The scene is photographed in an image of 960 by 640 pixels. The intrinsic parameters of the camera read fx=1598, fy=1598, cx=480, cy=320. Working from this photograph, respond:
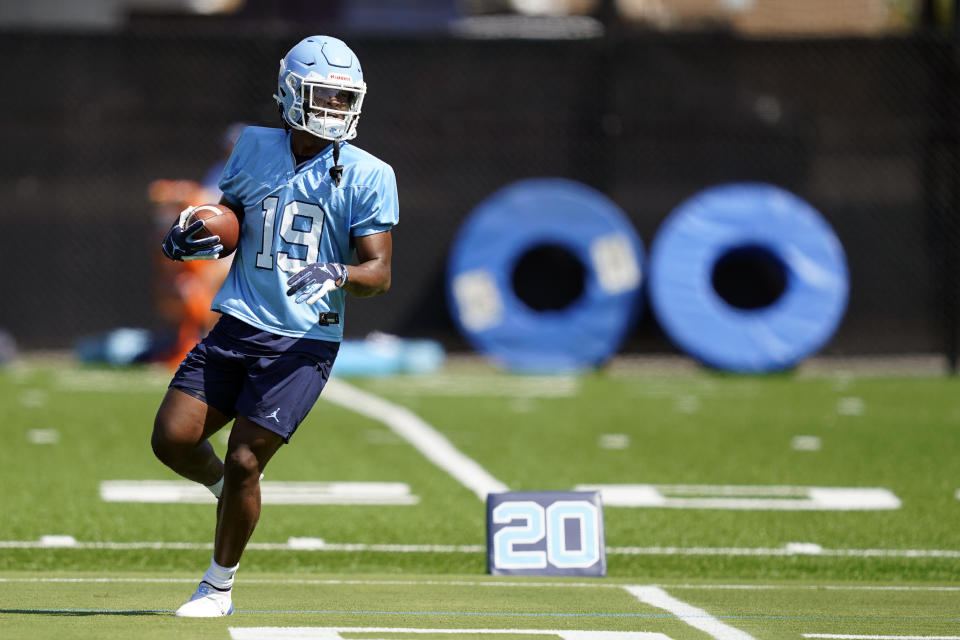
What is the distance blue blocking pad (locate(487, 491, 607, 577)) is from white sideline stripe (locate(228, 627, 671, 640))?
1.14 m

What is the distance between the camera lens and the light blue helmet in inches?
190

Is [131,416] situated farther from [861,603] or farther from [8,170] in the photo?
[861,603]

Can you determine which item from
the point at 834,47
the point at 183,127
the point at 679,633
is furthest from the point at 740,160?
the point at 679,633

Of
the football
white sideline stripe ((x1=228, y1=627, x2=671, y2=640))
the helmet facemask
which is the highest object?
the helmet facemask

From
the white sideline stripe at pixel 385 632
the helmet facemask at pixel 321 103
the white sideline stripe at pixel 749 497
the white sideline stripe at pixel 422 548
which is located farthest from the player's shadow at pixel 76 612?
the white sideline stripe at pixel 749 497

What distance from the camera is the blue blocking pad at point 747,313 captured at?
43.3 feet

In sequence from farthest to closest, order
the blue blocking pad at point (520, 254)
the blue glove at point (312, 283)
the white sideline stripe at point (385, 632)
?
the blue blocking pad at point (520, 254)
the blue glove at point (312, 283)
the white sideline stripe at point (385, 632)

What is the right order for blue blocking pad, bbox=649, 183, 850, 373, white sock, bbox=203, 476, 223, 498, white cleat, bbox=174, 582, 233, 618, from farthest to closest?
blue blocking pad, bbox=649, 183, 850, 373 → white sock, bbox=203, 476, 223, 498 → white cleat, bbox=174, 582, 233, 618

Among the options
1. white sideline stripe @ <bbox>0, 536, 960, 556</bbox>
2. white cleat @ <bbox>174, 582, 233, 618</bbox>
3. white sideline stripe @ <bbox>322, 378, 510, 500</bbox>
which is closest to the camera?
white cleat @ <bbox>174, 582, 233, 618</bbox>

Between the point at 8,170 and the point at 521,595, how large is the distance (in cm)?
943

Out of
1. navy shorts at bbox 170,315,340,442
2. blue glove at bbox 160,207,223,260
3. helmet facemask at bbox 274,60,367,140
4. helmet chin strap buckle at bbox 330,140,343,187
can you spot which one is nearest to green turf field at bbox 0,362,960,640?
navy shorts at bbox 170,315,340,442

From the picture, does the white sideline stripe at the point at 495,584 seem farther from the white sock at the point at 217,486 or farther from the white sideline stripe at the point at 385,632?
the white sideline stripe at the point at 385,632

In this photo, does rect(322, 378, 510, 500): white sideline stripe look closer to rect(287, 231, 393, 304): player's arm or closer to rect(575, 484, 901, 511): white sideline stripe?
rect(575, 484, 901, 511): white sideline stripe

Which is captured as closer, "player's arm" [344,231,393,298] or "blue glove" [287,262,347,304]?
"blue glove" [287,262,347,304]
